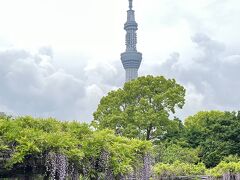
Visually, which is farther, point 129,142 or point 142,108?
point 142,108

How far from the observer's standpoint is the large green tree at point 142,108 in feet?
120

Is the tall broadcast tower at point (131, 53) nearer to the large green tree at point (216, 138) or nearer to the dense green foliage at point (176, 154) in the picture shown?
the large green tree at point (216, 138)

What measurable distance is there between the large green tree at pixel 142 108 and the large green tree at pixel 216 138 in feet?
7.23

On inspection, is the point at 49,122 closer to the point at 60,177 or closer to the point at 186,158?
the point at 60,177

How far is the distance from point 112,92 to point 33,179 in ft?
84.4

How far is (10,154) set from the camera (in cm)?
1291

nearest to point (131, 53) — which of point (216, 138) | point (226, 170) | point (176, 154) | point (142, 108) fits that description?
point (142, 108)

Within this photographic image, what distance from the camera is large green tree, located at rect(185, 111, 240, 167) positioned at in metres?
31.4

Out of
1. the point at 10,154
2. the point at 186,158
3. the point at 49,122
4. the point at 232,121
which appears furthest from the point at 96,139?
the point at 232,121

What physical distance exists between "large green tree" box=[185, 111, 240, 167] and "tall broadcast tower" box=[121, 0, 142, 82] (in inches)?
4470

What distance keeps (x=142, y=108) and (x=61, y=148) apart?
79.3 ft

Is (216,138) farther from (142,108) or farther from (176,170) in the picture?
(176,170)

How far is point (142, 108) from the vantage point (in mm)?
37344

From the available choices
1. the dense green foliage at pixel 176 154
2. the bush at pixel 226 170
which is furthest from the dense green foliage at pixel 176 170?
the dense green foliage at pixel 176 154
